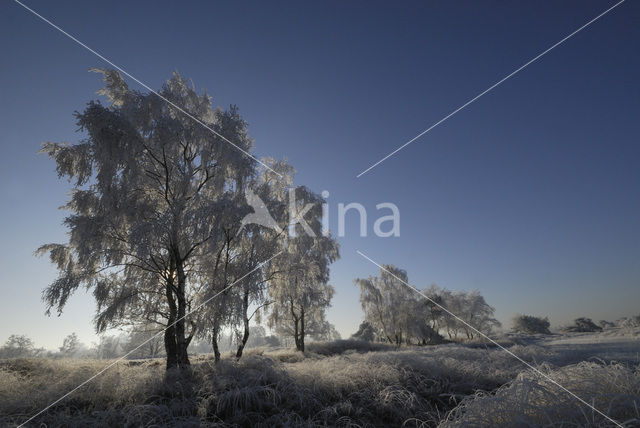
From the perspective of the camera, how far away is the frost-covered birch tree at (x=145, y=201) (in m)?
7.70

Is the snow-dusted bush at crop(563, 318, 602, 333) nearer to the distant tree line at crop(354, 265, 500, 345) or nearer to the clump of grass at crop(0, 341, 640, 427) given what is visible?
the distant tree line at crop(354, 265, 500, 345)

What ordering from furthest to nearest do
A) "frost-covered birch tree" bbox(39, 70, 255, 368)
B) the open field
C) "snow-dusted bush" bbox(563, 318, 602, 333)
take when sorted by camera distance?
1. "snow-dusted bush" bbox(563, 318, 602, 333)
2. "frost-covered birch tree" bbox(39, 70, 255, 368)
3. the open field

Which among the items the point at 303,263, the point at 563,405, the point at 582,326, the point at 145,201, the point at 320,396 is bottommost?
the point at 582,326

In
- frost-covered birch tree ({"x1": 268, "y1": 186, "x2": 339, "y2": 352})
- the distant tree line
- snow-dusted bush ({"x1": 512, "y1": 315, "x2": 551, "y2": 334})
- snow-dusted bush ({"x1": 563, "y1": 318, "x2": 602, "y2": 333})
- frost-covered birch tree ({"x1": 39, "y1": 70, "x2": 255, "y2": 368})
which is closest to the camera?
frost-covered birch tree ({"x1": 39, "y1": 70, "x2": 255, "y2": 368})

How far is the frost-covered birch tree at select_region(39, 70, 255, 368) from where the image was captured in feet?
A: 25.2

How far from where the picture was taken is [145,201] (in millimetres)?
9008

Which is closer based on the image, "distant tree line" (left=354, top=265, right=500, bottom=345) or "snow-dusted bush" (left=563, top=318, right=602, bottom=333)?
"distant tree line" (left=354, top=265, right=500, bottom=345)

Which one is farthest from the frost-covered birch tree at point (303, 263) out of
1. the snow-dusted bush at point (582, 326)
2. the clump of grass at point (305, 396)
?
the snow-dusted bush at point (582, 326)

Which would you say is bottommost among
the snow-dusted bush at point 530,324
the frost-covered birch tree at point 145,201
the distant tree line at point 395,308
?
the snow-dusted bush at point 530,324

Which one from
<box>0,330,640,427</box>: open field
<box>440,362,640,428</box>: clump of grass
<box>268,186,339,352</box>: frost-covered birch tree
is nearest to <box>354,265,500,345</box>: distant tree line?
<box>268,186,339,352</box>: frost-covered birch tree

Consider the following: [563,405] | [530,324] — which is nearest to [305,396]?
[563,405]

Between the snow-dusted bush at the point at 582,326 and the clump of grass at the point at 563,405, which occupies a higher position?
the clump of grass at the point at 563,405

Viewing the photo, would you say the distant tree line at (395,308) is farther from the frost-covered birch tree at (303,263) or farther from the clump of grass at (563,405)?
the clump of grass at (563,405)

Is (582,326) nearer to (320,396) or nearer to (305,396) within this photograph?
(320,396)
